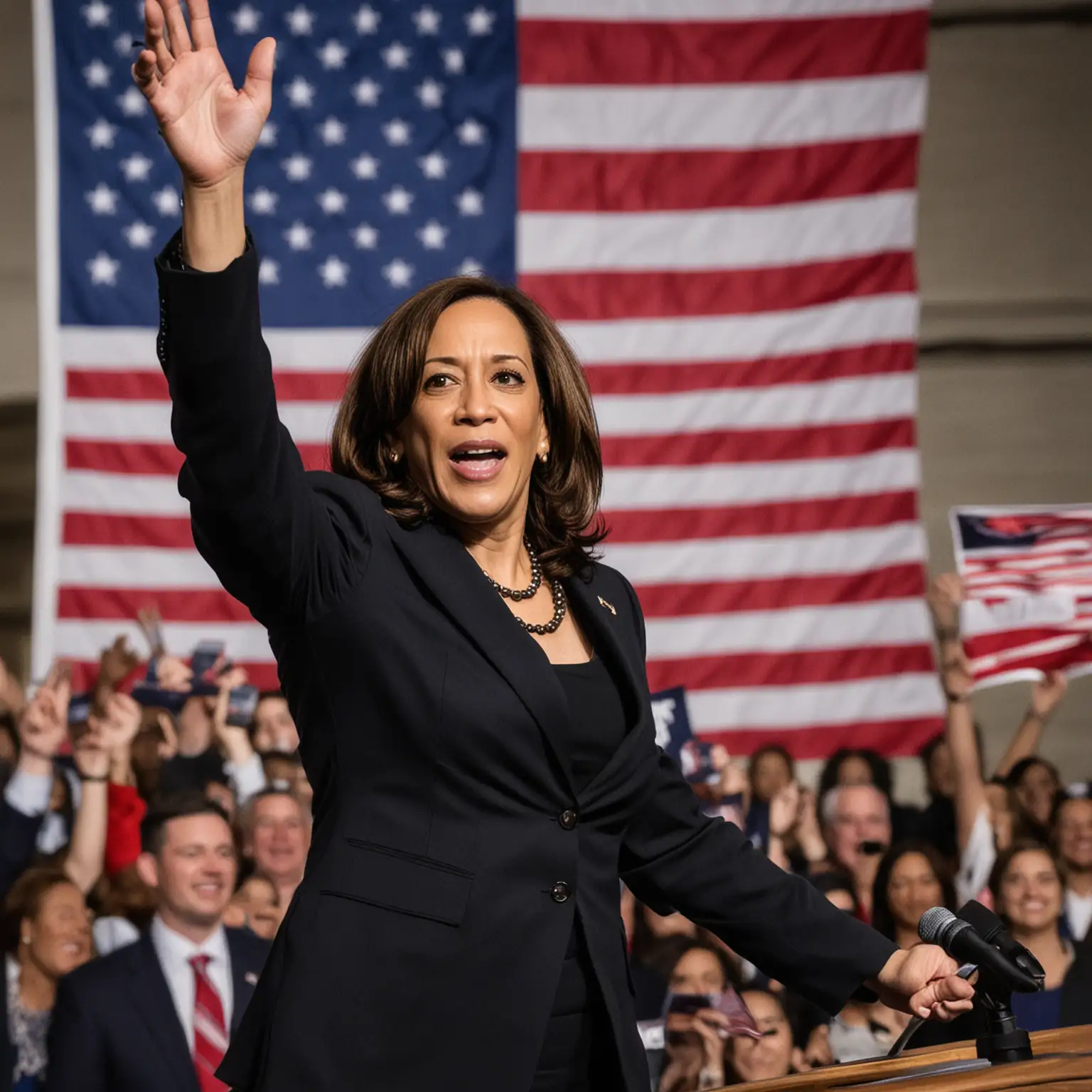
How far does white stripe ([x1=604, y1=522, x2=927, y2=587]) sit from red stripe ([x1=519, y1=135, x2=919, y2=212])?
1.32 metres

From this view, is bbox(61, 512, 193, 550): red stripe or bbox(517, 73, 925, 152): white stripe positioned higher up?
bbox(517, 73, 925, 152): white stripe

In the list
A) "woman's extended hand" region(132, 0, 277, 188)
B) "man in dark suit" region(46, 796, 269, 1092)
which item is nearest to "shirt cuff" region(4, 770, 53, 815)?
"man in dark suit" region(46, 796, 269, 1092)

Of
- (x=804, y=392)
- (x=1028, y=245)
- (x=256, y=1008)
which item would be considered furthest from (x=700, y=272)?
(x=256, y=1008)

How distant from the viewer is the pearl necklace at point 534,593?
1667 mm

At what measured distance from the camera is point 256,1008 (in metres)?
1.44

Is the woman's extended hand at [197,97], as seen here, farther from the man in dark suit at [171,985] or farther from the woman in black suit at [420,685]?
the man in dark suit at [171,985]

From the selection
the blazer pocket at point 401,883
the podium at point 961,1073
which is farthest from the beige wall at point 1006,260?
the blazer pocket at point 401,883

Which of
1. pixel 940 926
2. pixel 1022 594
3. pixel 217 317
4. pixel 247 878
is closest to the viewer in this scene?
pixel 217 317

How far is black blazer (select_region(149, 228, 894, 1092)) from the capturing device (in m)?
1.29

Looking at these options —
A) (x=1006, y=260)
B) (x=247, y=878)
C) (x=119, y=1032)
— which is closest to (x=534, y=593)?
(x=119, y=1032)

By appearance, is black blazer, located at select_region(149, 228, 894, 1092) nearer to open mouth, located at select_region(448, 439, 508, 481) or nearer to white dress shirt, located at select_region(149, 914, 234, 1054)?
open mouth, located at select_region(448, 439, 508, 481)

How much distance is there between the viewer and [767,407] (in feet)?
19.5

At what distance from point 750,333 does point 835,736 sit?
1567mm

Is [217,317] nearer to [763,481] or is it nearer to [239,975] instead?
[239,975]
